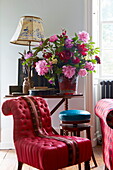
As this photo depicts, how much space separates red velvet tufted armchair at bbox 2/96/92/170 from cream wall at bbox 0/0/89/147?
1469mm

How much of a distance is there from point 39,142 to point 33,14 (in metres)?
2.31

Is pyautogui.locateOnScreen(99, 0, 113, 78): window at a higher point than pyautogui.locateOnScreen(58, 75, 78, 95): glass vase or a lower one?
higher

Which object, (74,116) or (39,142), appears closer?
(39,142)

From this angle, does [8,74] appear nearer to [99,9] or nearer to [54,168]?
[99,9]

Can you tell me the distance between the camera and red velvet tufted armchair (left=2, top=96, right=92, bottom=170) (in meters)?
2.18

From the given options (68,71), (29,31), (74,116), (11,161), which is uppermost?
(29,31)

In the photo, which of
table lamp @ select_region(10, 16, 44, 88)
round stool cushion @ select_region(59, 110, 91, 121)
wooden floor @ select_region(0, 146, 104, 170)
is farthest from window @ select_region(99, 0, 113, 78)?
round stool cushion @ select_region(59, 110, 91, 121)

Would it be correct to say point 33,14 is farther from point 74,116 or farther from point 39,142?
point 39,142

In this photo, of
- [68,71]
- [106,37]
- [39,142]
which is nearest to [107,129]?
[39,142]

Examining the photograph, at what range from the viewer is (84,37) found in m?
3.27

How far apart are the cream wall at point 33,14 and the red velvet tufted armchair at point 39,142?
4.82 ft

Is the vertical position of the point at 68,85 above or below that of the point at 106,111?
above

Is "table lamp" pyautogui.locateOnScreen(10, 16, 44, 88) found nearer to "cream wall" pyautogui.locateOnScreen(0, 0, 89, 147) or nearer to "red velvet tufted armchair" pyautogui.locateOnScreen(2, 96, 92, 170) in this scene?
"cream wall" pyautogui.locateOnScreen(0, 0, 89, 147)

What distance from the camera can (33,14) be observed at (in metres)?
4.11
